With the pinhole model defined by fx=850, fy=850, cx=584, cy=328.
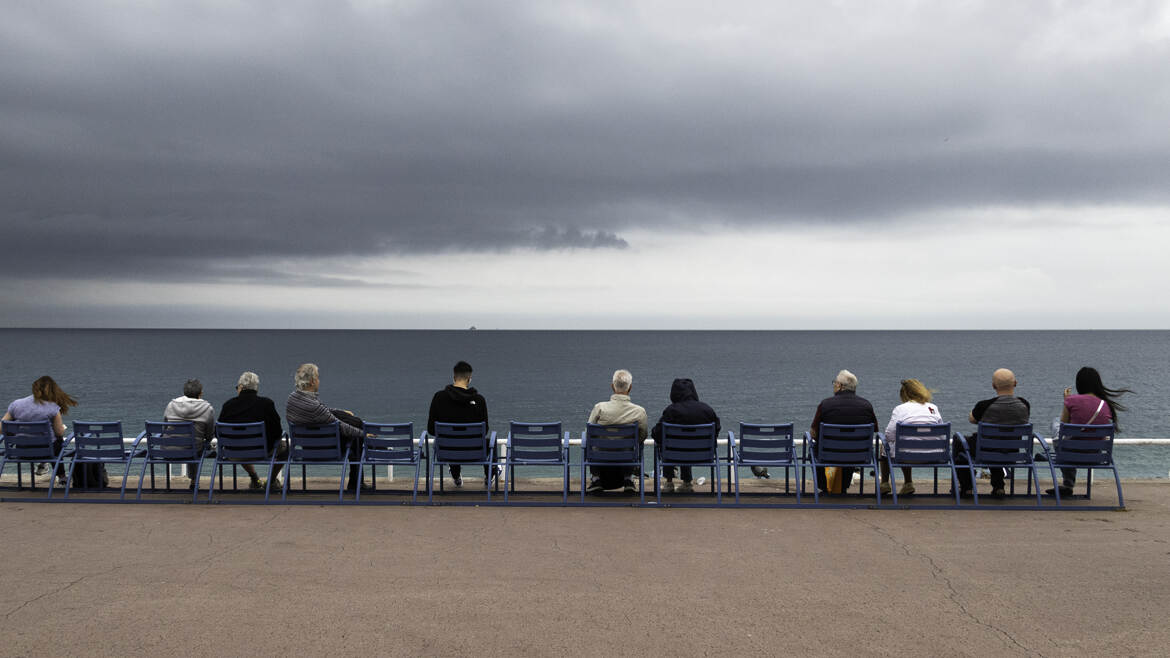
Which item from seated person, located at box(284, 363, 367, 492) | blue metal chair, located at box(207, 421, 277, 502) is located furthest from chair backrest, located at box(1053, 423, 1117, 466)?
blue metal chair, located at box(207, 421, 277, 502)

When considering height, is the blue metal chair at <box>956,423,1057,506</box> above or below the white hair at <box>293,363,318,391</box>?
below

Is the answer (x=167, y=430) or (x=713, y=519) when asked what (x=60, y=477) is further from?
(x=713, y=519)

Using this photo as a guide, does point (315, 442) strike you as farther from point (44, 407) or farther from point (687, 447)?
point (687, 447)

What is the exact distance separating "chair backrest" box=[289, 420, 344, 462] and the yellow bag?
522 centimetres

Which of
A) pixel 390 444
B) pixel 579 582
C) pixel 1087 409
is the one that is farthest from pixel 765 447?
pixel 390 444

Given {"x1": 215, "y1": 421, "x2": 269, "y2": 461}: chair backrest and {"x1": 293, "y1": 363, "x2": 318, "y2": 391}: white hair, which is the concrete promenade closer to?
{"x1": 215, "y1": 421, "x2": 269, "y2": 461}: chair backrest

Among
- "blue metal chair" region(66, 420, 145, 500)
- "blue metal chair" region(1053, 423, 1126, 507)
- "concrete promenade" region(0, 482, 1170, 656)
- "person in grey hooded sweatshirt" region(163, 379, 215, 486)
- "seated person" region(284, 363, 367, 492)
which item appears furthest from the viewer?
"person in grey hooded sweatshirt" region(163, 379, 215, 486)

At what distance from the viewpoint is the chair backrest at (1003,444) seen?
8672 millimetres

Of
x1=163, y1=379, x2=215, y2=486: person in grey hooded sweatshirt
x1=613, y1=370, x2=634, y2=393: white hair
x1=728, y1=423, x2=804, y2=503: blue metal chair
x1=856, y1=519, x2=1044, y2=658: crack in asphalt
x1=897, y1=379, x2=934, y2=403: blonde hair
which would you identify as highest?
x1=613, y1=370, x2=634, y2=393: white hair

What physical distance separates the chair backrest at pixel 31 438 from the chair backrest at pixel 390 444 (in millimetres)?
3497

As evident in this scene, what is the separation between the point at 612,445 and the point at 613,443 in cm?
2

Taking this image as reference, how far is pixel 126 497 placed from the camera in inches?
349

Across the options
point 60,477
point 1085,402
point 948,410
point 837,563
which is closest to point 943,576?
point 837,563

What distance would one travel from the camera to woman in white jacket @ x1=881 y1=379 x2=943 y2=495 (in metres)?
8.94
